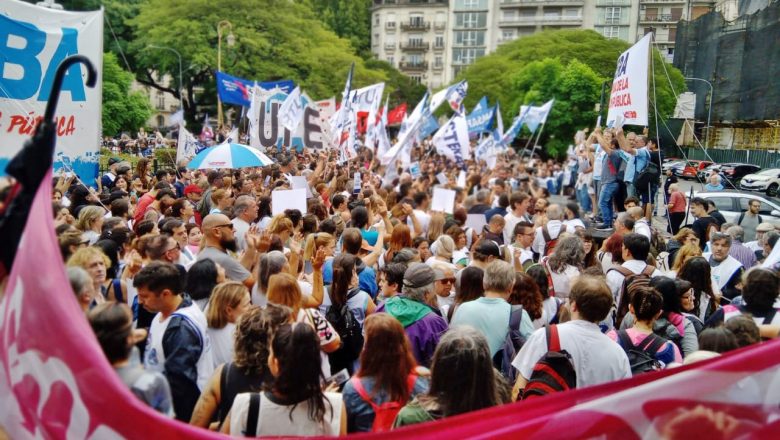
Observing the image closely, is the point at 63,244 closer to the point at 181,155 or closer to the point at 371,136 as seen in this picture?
the point at 181,155

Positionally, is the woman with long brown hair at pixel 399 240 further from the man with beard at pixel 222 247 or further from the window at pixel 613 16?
the window at pixel 613 16

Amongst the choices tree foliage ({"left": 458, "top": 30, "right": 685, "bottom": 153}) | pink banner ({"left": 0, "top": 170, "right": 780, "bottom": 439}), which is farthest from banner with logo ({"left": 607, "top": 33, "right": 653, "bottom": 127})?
pink banner ({"left": 0, "top": 170, "right": 780, "bottom": 439})

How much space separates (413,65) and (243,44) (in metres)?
54.0

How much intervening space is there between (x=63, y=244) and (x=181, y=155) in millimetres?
11151

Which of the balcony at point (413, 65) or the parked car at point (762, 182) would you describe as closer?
the parked car at point (762, 182)

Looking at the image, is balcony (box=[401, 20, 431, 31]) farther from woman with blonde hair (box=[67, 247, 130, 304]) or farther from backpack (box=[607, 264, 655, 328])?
woman with blonde hair (box=[67, 247, 130, 304])

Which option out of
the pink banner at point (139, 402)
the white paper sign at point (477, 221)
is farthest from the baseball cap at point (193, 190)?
the pink banner at point (139, 402)

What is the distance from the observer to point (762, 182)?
23.0 m

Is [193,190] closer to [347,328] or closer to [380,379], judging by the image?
[347,328]

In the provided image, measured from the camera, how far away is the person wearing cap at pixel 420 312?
449cm

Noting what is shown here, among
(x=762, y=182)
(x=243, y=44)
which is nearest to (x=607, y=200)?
(x=762, y=182)

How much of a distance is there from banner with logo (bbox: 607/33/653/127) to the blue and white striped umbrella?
508 cm

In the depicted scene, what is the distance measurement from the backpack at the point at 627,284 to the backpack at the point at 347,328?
1824 mm

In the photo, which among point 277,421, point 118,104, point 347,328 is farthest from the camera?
point 118,104
